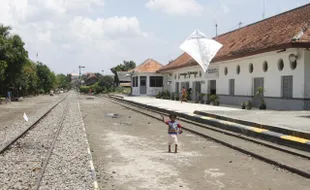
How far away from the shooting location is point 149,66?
50500 millimetres

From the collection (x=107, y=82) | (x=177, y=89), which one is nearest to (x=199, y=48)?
(x=177, y=89)

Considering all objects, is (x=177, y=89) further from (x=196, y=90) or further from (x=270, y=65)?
(x=270, y=65)

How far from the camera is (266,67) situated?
21.1 m

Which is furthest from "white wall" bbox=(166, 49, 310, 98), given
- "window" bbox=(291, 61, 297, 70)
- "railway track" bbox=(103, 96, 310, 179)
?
"railway track" bbox=(103, 96, 310, 179)

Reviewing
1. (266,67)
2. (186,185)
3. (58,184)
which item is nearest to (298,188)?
(186,185)

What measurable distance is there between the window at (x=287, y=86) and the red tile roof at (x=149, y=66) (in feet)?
101

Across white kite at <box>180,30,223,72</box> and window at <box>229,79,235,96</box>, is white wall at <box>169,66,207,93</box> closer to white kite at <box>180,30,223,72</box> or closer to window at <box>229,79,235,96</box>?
window at <box>229,79,235,96</box>

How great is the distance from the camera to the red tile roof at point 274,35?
1758cm

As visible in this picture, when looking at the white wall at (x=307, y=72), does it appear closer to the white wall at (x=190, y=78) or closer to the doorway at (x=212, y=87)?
the doorway at (x=212, y=87)

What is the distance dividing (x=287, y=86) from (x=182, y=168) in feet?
42.9

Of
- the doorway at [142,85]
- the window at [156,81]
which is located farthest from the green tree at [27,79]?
the window at [156,81]

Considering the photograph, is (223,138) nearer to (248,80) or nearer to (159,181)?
(159,181)

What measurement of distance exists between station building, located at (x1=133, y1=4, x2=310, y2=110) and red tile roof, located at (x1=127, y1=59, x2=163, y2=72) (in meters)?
18.6

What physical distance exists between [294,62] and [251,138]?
341 inches
